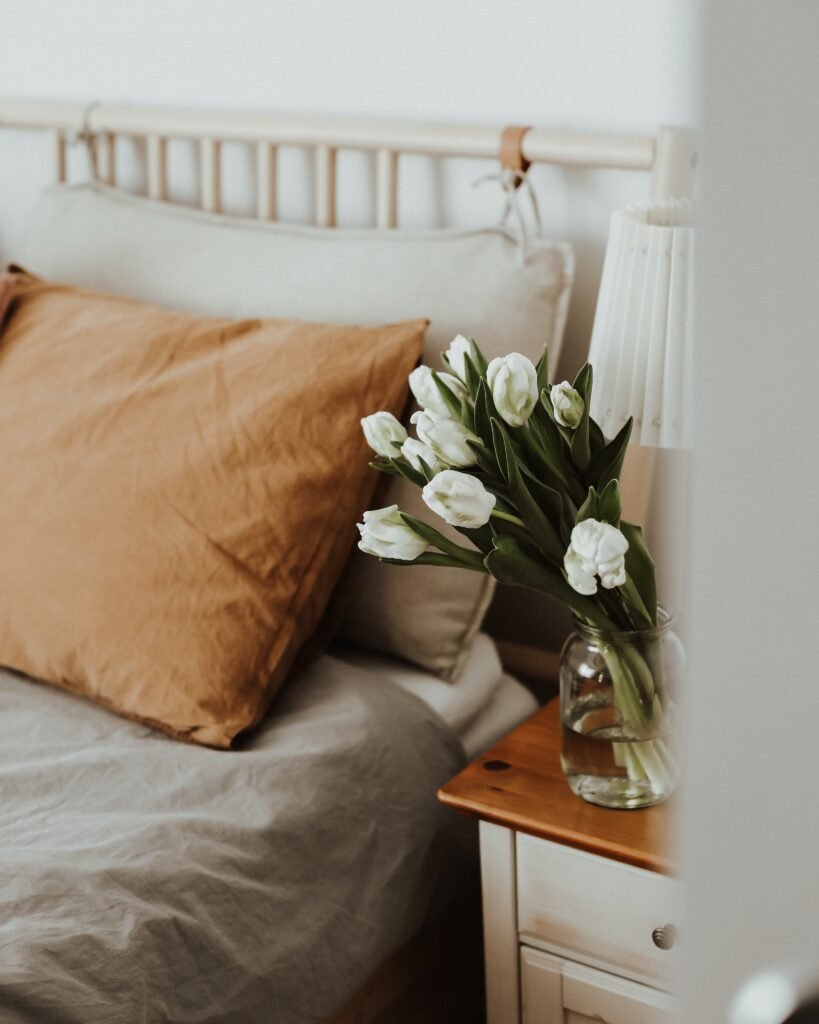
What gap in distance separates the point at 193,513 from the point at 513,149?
58cm

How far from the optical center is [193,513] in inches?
49.5

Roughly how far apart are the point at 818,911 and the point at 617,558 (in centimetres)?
79

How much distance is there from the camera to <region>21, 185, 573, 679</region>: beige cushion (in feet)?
4.46

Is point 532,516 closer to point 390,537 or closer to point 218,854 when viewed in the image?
point 390,537

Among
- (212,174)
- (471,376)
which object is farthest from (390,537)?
(212,174)

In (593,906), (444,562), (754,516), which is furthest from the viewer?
(593,906)

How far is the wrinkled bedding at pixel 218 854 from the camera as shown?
0.94 meters

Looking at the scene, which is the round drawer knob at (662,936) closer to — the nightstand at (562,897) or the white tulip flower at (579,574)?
the nightstand at (562,897)

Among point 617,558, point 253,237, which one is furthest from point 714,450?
point 253,237

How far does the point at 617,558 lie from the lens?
908mm

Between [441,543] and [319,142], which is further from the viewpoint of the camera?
[319,142]

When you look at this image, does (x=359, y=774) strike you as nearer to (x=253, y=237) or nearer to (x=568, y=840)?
(x=568, y=840)

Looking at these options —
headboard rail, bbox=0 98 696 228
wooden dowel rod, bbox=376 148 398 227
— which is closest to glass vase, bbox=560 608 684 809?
headboard rail, bbox=0 98 696 228

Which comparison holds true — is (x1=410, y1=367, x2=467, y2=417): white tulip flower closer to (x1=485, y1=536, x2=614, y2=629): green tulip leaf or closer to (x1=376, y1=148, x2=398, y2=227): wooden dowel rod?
(x1=485, y1=536, x2=614, y2=629): green tulip leaf
